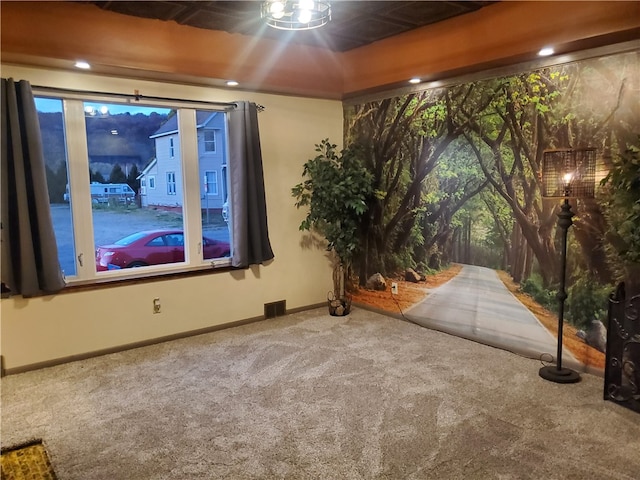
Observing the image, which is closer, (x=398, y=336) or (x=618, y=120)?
(x=618, y=120)

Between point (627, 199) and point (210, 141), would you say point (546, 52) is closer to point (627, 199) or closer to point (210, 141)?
point (627, 199)

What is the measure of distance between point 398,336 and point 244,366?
140cm

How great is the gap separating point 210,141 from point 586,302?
10.9 ft

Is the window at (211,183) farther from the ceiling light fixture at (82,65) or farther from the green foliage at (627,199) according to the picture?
the green foliage at (627,199)

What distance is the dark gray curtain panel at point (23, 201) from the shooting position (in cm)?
320

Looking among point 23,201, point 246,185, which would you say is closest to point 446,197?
point 246,185

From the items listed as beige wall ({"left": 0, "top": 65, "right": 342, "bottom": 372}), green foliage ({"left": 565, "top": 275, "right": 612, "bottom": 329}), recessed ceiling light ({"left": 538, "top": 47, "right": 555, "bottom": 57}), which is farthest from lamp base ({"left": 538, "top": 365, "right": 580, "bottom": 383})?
beige wall ({"left": 0, "top": 65, "right": 342, "bottom": 372})

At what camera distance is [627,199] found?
277 centimetres

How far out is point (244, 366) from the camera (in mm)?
3508

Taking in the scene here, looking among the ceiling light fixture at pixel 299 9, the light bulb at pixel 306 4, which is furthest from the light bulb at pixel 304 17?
the light bulb at pixel 306 4

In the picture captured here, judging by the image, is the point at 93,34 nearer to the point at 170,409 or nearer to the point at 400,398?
the point at 170,409

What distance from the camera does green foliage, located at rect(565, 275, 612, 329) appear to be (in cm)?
319

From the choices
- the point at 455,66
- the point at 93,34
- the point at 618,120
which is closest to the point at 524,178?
the point at 618,120

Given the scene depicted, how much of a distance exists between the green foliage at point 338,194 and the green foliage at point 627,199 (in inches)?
83.4
